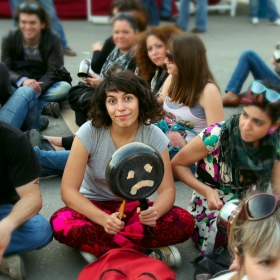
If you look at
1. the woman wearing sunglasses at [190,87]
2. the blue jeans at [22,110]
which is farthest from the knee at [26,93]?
the woman wearing sunglasses at [190,87]

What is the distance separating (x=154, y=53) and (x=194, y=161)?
1394mm

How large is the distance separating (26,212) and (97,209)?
1.24ft

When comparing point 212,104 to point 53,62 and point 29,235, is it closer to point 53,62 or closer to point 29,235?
point 29,235

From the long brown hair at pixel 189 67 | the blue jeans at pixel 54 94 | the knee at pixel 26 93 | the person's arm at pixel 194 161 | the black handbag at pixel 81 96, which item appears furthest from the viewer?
the blue jeans at pixel 54 94

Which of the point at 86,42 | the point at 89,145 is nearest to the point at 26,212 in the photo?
the point at 89,145

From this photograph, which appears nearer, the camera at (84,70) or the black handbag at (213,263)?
the black handbag at (213,263)

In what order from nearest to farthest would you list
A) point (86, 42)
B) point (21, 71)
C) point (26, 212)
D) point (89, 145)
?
point (26, 212), point (89, 145), point (21, 71), point (86, 42)

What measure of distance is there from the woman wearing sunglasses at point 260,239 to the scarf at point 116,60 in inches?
119

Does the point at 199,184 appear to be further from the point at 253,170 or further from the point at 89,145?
the point at 89,145

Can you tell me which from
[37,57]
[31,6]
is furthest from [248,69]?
[31,6]

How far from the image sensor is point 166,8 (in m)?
9.59

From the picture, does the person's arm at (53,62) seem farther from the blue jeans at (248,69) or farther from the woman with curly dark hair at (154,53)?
the blue jeans at (248,69)

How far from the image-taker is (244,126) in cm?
306

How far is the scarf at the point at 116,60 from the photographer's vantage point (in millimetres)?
4949
